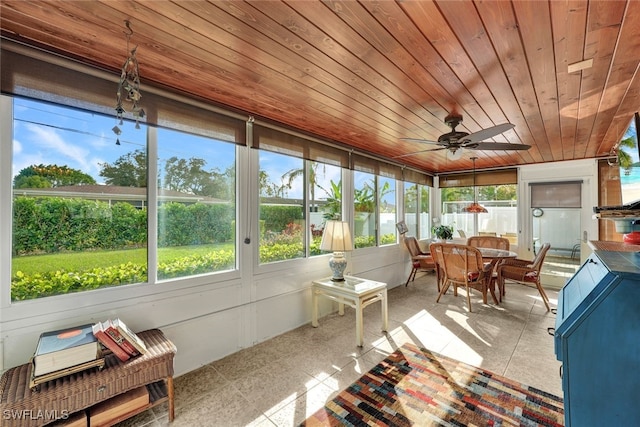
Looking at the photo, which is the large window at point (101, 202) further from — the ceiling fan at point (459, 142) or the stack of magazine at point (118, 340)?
the ceiling fan at point (459, 142)

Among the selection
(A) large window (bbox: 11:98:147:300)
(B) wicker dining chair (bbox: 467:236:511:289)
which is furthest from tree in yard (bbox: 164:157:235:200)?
(B) wicker dining chair (bbox: 467:236:511:289)

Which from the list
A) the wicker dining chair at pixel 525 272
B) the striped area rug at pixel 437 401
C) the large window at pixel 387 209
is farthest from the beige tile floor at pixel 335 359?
the large window at pixel 387 209

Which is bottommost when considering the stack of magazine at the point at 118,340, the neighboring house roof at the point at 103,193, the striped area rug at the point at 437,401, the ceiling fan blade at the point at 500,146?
the striped area rug at the point at 437,401

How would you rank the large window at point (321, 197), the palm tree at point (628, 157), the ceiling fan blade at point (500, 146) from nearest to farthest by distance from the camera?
the palm tree at point (628, 157), the ceiling fan blade at point (500, 146), the large window at point (321, 197)

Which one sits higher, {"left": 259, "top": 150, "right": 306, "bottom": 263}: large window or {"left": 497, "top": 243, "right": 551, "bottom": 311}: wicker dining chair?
{"left": 259, "top": 150, "right": 306, "bottom": 263}: large window

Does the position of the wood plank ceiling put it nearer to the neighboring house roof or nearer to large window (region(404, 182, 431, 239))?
the neighboring house roof

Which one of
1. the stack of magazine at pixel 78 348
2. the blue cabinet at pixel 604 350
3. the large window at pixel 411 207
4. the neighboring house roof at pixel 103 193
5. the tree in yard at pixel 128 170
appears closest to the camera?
the blue cabinet at pixel 604 350

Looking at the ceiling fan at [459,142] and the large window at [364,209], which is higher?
the ceiling fan at [459,142]

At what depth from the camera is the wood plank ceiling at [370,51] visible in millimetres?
1286

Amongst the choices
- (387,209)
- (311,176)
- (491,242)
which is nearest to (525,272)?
(491,242)

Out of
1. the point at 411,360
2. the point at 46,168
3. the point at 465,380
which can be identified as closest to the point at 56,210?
the point at 46,168

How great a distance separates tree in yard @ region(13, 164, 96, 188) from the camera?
1.64 metres

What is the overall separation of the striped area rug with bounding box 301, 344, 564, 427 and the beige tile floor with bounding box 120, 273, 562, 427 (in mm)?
121

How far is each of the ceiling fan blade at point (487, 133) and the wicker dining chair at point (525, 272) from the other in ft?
7.83
